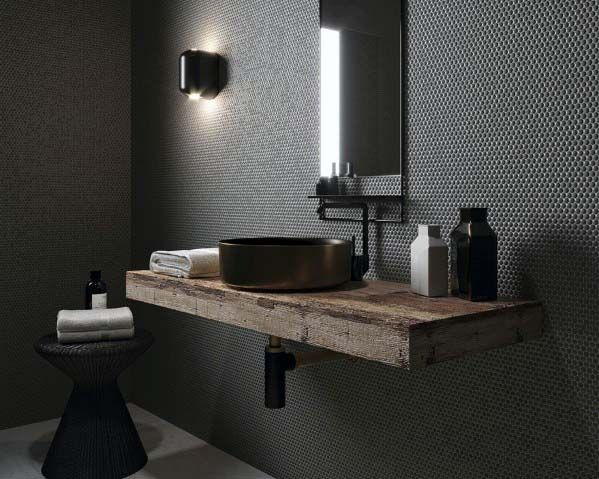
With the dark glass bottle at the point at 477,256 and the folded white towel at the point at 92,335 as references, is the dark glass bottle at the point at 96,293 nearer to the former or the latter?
the folded white towel at the point at 92,335

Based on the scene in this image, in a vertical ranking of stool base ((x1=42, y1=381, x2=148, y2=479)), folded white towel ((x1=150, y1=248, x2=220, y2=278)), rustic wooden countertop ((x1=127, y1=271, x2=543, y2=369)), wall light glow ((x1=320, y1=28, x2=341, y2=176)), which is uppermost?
wall light glow ((x1=320, y1=28, x2=341, y2=176))

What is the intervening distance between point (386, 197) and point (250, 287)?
20.7 inches

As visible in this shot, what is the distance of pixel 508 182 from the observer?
1642 mm

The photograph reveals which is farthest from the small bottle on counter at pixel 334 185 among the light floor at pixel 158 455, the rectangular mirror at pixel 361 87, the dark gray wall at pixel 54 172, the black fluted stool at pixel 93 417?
the dark gray wall at pixel 54 172

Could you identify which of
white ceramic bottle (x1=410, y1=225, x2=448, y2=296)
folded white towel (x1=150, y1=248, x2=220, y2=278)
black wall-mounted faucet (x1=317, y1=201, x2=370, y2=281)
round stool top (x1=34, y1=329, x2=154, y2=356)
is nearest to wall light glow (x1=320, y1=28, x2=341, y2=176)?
black wall-mounted faucet (x1=317, y1=201, x2=370, y2=281)

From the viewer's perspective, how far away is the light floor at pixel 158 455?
2.48m

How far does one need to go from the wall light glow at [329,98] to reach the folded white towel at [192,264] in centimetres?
47

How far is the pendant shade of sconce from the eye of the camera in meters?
2.61

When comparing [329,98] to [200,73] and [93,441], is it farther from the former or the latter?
[93,441]

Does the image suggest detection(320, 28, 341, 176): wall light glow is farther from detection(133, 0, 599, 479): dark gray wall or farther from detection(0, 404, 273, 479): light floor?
detection(0, 404, 273, 479): light floor

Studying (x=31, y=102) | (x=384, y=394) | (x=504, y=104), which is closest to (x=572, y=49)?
(x=504, y=104)

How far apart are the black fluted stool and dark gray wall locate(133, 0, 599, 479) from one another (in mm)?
408

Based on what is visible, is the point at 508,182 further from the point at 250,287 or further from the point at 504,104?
the point at 250,287

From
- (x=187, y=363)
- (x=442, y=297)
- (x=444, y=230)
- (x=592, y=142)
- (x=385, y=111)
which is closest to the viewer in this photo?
(x=592, y=142)
